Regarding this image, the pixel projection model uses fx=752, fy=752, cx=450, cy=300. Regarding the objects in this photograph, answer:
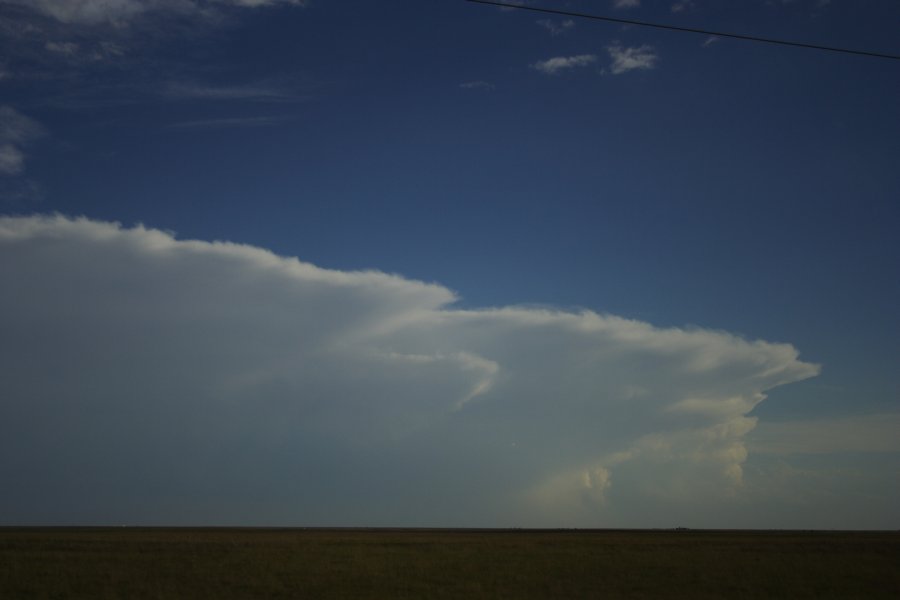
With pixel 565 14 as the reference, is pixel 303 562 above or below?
below

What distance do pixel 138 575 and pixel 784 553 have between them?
111ft

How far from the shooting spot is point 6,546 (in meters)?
48.0

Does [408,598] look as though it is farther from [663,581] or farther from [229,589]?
[663,581]

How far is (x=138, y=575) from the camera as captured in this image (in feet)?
97.1

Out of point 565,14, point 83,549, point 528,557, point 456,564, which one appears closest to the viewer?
point 565,14

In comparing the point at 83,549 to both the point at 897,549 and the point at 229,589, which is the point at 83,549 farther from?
the point at 897,549

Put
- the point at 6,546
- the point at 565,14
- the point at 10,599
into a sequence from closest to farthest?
the point at 565,14 → the point at 10,599 → the point at 6,546

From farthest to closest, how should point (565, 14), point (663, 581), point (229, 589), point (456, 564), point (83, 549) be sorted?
point (83, 549) → point (456, 564) → point (663, 581) → point (229, 589) → point (565, 14)

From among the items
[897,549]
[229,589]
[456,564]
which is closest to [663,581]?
[456,564]

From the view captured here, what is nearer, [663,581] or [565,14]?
[565,14]

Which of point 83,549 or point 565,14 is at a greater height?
point 565,14

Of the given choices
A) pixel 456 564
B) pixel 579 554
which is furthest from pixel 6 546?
pixel 579 554

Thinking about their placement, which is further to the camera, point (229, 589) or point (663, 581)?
point (663, 581)

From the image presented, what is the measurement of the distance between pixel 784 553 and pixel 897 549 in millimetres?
10381
